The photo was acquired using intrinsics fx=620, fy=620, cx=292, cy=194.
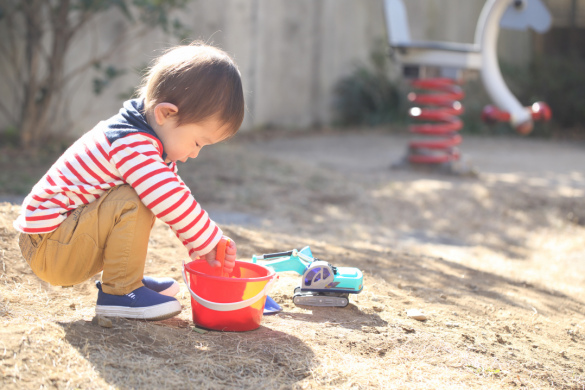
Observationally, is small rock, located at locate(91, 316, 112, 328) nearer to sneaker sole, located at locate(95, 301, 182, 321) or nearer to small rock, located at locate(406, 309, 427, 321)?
sneaker sole, located at locate(95, 301, 182, 321)

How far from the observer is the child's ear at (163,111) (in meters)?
2.20

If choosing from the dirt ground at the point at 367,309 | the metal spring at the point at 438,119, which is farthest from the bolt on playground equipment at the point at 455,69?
the dirt ground at the point at 367,309

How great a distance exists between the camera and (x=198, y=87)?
2.19 metres

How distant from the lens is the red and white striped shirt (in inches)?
84.9

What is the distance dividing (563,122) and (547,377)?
10444 millimetres

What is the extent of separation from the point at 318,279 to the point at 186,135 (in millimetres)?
812

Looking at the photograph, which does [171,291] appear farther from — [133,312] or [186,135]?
[186,135]

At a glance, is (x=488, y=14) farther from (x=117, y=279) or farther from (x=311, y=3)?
(x=117, y=279)

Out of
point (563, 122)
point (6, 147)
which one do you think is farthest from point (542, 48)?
point (6, 147)

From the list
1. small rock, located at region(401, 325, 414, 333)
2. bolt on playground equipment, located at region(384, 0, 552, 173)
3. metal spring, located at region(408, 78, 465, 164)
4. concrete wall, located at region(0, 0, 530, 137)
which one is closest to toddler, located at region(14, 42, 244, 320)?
small rock, located at region(401, 325, 414, 333)

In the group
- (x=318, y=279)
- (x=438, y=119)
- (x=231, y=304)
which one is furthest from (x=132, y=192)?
(x=438, y=119)

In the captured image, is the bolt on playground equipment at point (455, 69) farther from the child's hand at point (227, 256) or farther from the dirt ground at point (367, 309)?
the child's hand at point (227, 256)

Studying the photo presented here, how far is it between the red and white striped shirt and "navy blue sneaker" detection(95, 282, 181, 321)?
0.24 metres

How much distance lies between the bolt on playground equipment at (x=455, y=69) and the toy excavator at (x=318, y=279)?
4166 millimetres
